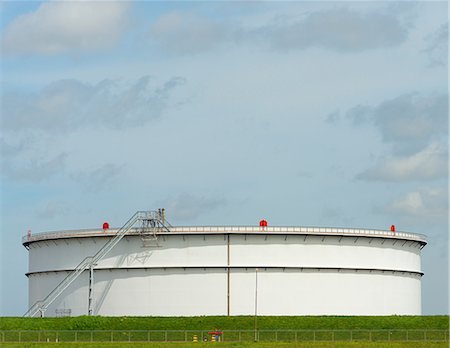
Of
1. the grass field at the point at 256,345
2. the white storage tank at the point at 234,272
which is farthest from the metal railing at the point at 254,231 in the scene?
the grass field at the point at 256,345

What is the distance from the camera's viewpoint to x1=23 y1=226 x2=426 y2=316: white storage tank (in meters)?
85.7

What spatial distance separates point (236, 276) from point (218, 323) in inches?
200

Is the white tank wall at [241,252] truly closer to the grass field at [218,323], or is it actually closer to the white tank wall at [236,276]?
A: the white tank wall at [236,276]

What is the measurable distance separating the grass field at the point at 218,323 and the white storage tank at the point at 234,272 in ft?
10.8

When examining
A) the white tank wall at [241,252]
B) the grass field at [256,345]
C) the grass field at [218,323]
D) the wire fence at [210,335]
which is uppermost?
the white tank wall at [241,252]

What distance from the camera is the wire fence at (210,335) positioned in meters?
76.4

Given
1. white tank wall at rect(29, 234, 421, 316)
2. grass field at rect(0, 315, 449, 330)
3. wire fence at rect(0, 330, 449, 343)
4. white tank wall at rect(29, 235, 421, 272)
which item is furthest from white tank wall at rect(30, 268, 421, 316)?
wire fence at rect(0, 330, 449, 343)

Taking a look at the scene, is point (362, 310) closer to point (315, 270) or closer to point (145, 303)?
point (315, 270)

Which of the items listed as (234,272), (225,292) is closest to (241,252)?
(234,272)

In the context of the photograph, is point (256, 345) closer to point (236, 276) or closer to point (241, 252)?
point (236, 276)

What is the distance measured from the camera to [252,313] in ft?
282

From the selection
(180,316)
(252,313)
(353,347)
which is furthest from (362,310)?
(353,347)

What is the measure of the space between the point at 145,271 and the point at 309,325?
536 inches

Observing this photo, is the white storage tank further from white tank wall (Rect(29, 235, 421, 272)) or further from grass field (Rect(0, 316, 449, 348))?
grass field (Rect(0, 316, 449, 348))
